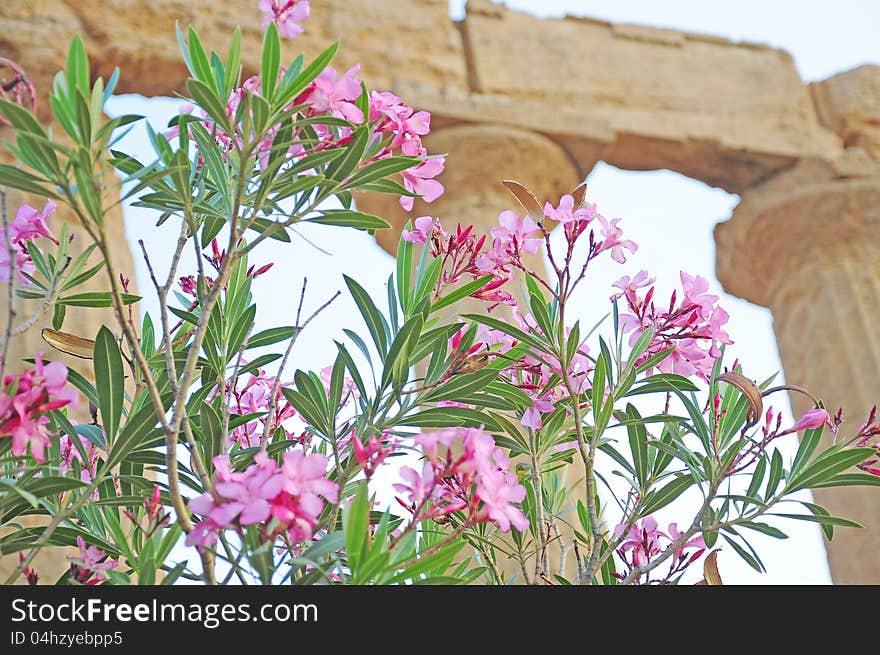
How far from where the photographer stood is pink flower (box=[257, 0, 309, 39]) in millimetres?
1333

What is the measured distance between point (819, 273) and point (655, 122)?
1123 mm

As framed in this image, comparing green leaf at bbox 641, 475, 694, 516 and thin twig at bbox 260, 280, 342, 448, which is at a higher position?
thin twig at bbox 260, 280, 342, 448

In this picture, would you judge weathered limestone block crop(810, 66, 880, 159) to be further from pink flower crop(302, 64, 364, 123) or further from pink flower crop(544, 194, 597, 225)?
pink flower crop(302, 64, 364, 123)

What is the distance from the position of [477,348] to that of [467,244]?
0.57ft

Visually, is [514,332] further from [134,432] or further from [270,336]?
[134,432]

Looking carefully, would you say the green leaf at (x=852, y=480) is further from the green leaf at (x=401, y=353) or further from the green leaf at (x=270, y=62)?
the green leaf at (x=270, y=62)

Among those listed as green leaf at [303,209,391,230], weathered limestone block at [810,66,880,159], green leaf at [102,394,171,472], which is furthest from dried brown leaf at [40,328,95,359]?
weathered limestone block at [810,66,880,159]

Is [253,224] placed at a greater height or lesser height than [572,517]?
lesser

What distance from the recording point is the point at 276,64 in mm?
1151

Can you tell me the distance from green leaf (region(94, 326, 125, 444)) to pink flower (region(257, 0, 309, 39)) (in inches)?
18.5

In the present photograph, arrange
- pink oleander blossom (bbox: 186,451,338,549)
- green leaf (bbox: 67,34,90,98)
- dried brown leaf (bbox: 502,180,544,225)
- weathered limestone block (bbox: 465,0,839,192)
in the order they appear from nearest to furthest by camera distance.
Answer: pink oleander blossom (bbox: 186,451,338,549) → green leaf (bbox: 67,34,90,98) → dried brown leaf (bbox: 502,180,544,225) → weathered limestone block (bbox: 465,0,839,192)
